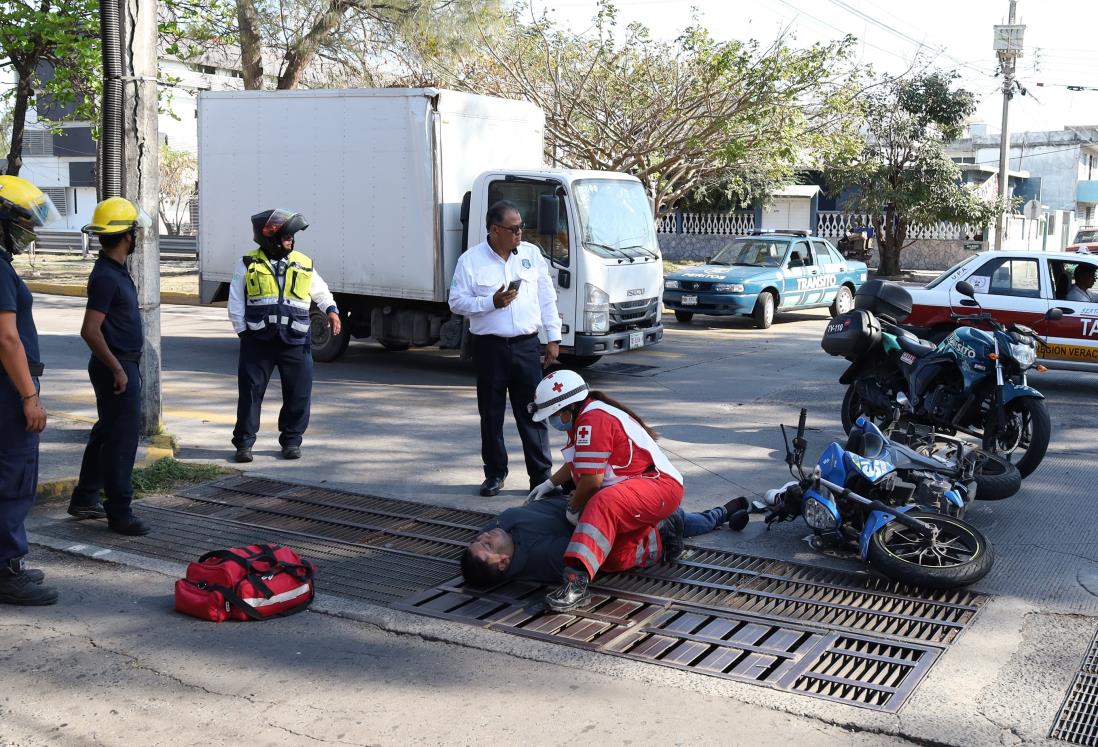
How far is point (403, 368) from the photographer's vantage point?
1369 cm

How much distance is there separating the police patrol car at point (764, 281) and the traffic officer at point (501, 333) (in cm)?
1084

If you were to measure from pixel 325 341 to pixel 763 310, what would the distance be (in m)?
8.13

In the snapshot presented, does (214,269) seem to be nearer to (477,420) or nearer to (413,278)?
(413,278)

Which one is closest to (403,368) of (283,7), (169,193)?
(283,7)

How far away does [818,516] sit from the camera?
609 centimetres

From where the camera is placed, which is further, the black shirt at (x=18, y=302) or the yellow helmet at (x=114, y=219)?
the yellow helmet at (x=114, y=219)

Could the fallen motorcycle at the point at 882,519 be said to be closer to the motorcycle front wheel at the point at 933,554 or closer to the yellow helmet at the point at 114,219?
the motorcycle front wheel at the point at 933,554

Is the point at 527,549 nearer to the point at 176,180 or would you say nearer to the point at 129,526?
the point at 129,526

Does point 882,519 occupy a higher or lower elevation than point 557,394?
lower

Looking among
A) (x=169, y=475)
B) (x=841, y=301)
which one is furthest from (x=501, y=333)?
(x=841, y=301)

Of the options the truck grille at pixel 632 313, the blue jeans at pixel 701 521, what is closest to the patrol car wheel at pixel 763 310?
the truck grille at pixel 632 313

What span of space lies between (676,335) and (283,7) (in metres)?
10.5

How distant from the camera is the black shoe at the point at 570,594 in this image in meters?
5.27

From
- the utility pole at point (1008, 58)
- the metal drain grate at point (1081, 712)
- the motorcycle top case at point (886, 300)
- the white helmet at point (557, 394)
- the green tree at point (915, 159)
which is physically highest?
the utility pole at point (1008, 58)
